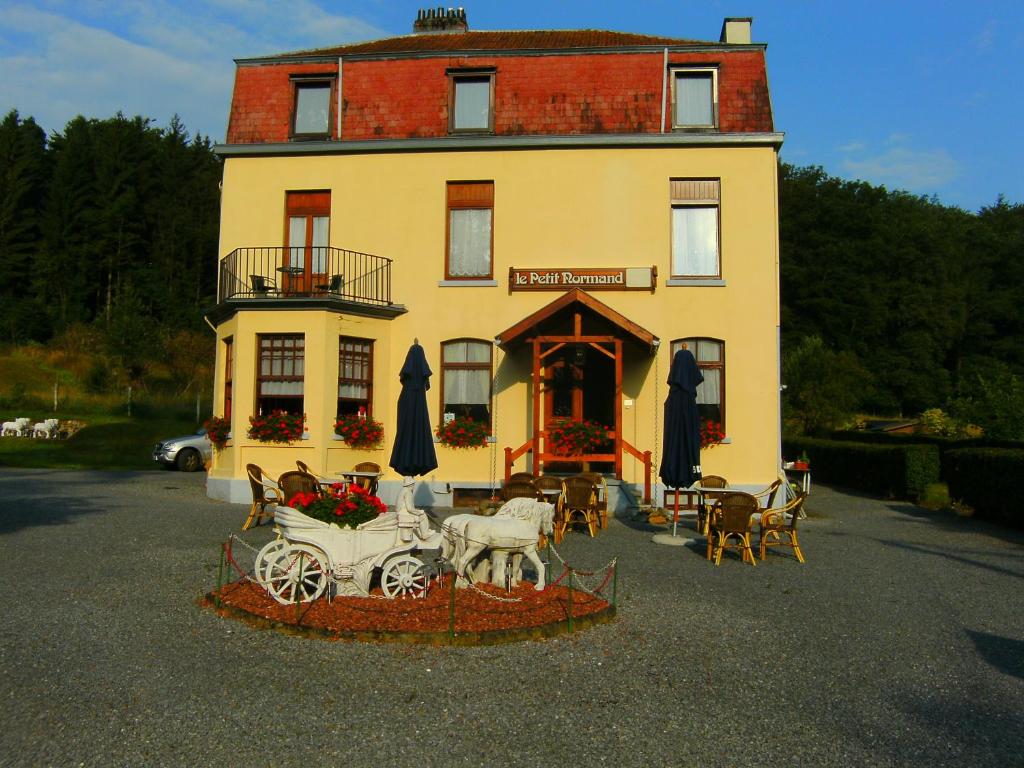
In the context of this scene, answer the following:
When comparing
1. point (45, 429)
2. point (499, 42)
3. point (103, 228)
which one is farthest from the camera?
point (103, 228)

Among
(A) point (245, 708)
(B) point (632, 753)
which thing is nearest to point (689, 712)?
(B) point (632, 753)

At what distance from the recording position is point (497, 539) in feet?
26.8

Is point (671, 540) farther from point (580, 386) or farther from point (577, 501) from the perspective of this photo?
point (580, 386)

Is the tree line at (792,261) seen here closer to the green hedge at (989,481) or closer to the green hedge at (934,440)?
the green hedge at (934,440)

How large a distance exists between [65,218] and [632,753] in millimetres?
59443

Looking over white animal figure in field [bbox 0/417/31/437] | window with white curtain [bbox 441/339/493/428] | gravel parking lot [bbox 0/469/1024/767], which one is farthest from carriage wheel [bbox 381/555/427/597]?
white animal figure in field [bbox 0/417/31/437]

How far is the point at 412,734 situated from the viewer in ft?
16.4

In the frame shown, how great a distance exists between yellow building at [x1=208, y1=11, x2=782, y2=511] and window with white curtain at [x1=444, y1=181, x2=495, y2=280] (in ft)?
0.13

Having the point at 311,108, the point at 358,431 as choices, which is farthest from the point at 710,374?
the point at 311,108

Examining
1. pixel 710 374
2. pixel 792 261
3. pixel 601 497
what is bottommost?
pixel 601 497

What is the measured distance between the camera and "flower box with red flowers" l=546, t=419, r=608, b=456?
15898 mm

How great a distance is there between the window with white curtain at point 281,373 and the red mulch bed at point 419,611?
8.69m

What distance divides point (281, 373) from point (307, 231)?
3243mm

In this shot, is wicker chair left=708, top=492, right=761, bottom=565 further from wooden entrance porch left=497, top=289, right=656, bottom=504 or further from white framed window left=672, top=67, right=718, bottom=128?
white framed window left=672, top=67, right=718, bottom=128
